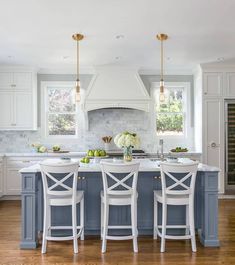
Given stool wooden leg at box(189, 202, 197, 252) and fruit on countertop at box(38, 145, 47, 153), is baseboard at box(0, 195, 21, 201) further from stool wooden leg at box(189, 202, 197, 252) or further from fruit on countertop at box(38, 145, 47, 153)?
stool wooden leg at box(189, 202, 197, 252)

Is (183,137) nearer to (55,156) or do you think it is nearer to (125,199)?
(55,156)

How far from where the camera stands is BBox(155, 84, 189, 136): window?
21.6 feet

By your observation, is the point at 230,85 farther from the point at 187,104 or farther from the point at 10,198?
the point at 10,198

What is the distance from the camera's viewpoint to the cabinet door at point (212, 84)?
591 cm

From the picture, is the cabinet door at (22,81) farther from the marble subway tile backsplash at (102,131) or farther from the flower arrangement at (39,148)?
the flower arrangement at (39,148)

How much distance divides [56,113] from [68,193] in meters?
3.55

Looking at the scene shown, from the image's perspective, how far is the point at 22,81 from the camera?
6.00 metres

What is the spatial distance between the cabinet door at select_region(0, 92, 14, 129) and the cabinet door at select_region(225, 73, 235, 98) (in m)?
4.43

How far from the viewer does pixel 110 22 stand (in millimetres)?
3707

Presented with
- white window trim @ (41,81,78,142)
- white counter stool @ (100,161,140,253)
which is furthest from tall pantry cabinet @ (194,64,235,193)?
white counter stool @ (100,161,140,253)

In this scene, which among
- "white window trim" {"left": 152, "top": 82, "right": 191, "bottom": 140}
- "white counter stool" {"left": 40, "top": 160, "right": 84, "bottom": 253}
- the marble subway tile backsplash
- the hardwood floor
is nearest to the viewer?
the hardwood floor

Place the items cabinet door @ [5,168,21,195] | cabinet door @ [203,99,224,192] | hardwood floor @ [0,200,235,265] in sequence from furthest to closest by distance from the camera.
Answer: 1. cabinet door @ [203,99,224,192]
2. cabinet door @ [5,168,21,195]
3. hardwood floor @ [0,200,235,265]

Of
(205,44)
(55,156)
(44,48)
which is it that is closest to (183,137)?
(205,44)

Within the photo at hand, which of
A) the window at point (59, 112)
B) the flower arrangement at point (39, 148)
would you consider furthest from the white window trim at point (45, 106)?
the flower arrangement at point (39, 148)
